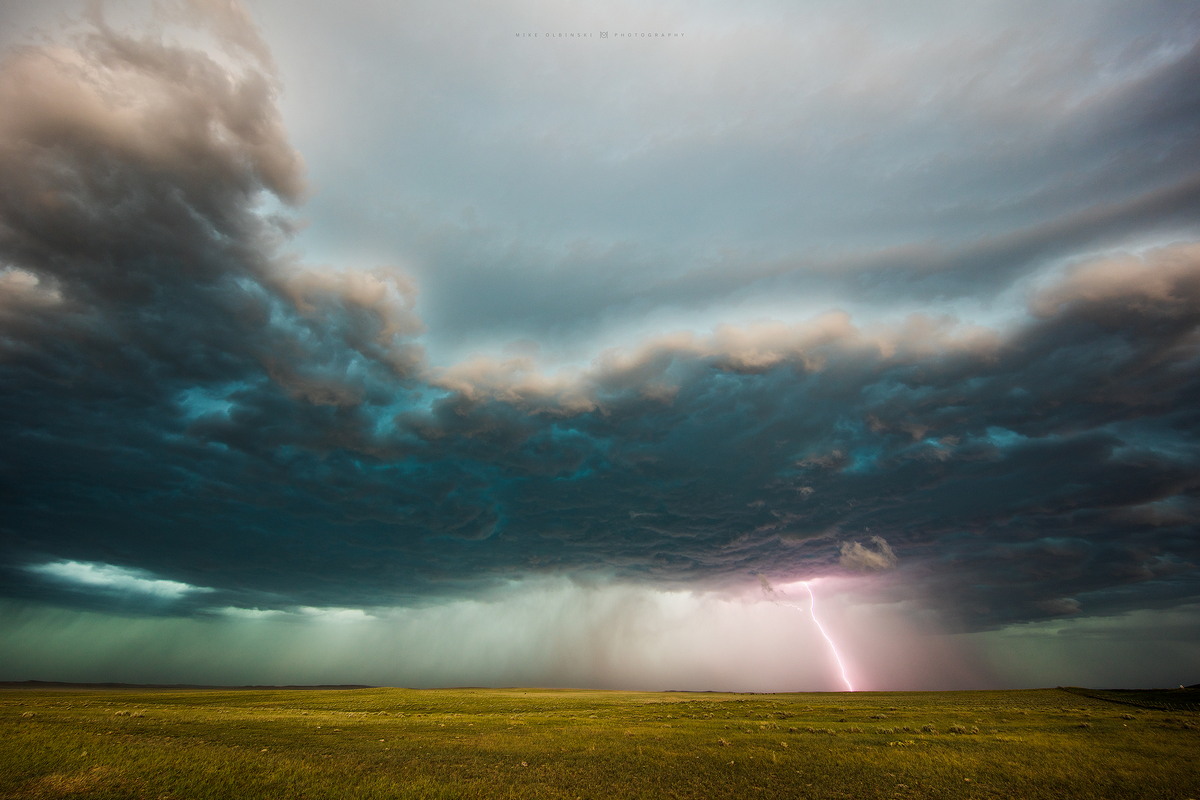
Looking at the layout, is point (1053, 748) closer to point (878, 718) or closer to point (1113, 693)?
point (878, 718)

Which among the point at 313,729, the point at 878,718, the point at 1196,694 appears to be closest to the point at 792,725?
the point at 878,718

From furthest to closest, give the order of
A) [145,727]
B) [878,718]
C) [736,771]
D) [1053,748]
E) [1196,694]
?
[1196,694]
[878,718]
[145,727]
[1053,748]
[736,771]

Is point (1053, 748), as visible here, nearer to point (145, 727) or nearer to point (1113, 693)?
point (145, 727)

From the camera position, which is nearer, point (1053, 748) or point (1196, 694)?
point (1053, 748)

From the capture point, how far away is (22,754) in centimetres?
2612

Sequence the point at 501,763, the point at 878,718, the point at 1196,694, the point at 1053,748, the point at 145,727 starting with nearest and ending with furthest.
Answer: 1. the point at 501,763
2. the point at 1053,748
3. the point at 145,727
4. the point at 878,718
5. the point at 1196,694

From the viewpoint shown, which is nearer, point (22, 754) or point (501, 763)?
point (22, 754)

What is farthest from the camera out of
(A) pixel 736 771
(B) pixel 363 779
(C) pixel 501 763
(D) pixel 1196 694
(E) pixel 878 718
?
(D) pixel 1196 694

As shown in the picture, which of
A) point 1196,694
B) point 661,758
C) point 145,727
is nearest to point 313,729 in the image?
point 145,727

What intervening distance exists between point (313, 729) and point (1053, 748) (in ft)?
187

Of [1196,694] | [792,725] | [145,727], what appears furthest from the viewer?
[1196,694]

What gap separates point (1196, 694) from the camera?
2975 inches

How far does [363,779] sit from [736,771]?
65.8ft

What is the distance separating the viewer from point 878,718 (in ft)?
179
